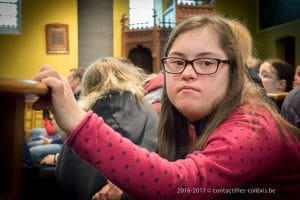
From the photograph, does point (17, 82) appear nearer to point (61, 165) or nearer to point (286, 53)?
point (61, 165)

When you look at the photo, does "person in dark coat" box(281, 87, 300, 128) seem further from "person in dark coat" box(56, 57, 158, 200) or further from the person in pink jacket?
the person in pink jacket

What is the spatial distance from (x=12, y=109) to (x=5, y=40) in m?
5.38

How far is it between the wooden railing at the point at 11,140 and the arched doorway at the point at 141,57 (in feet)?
17.3

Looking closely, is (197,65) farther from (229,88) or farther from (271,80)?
(271,80)

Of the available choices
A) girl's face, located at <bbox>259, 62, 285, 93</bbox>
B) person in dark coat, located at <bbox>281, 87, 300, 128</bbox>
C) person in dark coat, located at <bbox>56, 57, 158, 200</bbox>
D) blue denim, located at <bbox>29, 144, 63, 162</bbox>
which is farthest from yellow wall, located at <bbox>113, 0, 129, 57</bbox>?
person in dark coat, located at <bbox>281, 87, 300, 128</bbox>

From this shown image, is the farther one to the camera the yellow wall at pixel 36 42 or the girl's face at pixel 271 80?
the yellow wall at pixel 36 42

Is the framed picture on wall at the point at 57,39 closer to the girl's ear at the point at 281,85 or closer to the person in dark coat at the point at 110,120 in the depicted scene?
the girl's ear at the point at 281,85

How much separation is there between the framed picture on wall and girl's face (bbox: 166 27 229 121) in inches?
202

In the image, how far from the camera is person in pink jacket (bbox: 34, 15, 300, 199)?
20.0 inches

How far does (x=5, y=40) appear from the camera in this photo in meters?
5.37

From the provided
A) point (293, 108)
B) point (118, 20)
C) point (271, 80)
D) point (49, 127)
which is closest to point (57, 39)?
point (118, 20)

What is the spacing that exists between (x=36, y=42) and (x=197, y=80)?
17.4 ft

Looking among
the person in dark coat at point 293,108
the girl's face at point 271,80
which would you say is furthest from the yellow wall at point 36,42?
the person in dark coat at point 293,108

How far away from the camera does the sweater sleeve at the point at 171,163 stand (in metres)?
0.51
